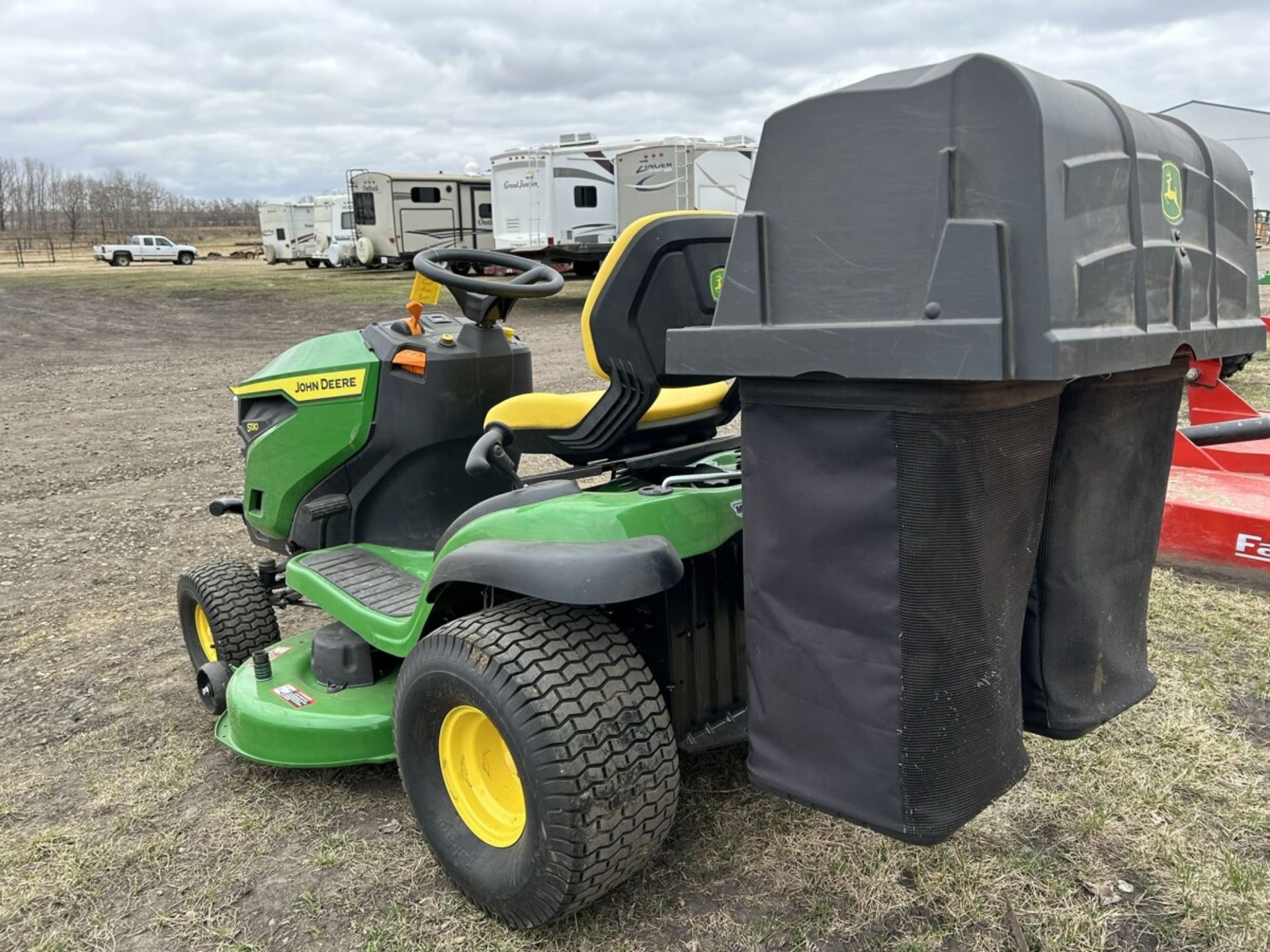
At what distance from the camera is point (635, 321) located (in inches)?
90.4

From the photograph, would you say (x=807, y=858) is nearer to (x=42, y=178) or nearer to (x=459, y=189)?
(x=459, y=189)

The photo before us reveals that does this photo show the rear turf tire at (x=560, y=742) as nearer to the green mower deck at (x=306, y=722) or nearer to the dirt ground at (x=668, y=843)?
the dirt ground at (x=668, y=843)

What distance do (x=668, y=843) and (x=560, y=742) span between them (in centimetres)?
68

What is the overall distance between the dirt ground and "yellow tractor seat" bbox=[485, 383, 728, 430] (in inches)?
39.1

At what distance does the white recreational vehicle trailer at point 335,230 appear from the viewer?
30188mm

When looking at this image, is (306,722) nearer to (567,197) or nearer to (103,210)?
(567,197)

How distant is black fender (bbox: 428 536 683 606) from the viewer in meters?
1.87

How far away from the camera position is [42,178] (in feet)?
263

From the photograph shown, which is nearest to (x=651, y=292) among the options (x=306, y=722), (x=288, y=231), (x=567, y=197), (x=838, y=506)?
(x=838, y=506)

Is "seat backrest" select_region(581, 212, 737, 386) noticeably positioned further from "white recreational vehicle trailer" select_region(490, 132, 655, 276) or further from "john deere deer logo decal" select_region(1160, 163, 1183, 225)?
"white recreational vehicle trailer" select_region(490, 132, 655, 276)

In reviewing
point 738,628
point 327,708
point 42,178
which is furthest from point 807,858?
point 42,178

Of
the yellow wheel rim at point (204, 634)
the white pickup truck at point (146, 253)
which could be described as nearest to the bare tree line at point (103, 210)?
the white pickup truck at point (146, 253)

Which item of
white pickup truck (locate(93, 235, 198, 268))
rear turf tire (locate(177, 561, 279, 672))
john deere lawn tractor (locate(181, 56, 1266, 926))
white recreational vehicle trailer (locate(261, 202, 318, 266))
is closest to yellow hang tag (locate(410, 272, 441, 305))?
john deere lawn tractor (locate(181, 56, 1266, 926))

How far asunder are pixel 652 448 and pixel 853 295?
1.13 metres
